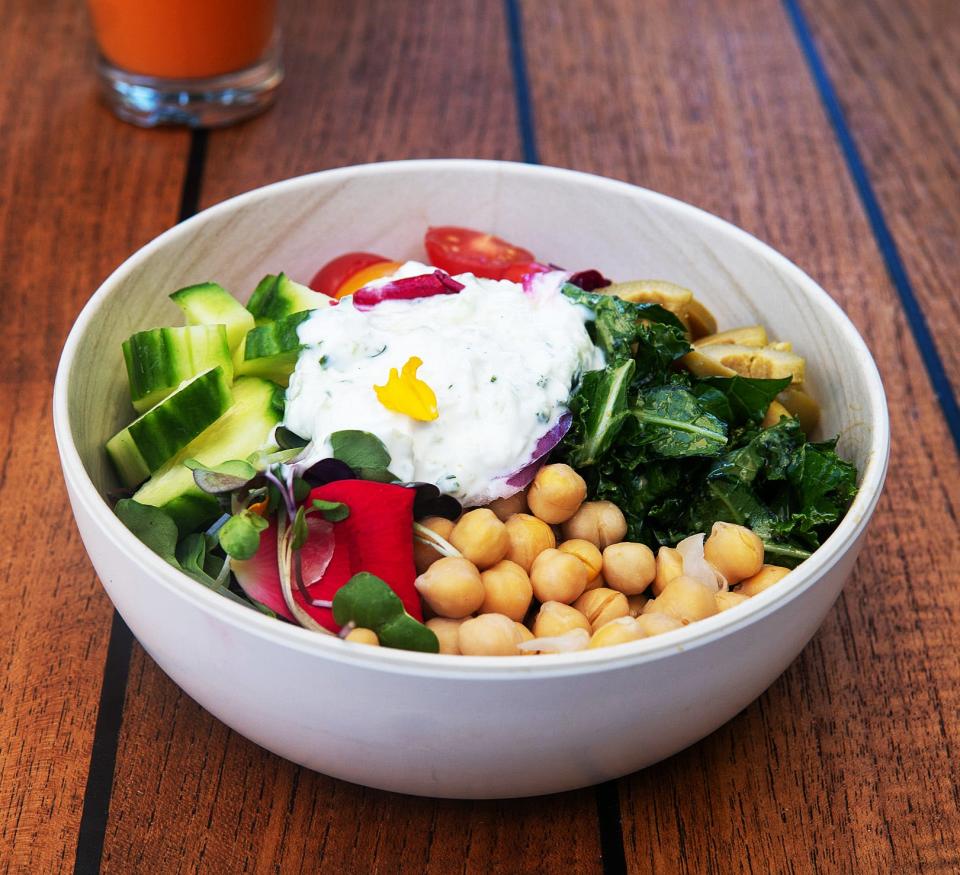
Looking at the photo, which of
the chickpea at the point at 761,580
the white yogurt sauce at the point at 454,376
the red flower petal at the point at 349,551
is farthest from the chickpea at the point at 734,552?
the red flower petal at the point at 349,551

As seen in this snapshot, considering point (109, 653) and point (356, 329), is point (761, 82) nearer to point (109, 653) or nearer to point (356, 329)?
point (356, 329)

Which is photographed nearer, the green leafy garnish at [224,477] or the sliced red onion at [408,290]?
the green leafy garnish at [224,477]

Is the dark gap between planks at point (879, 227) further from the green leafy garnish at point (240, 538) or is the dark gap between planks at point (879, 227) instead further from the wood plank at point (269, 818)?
the green leafy garnish at point (240, 538)

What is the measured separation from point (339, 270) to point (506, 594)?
948 mm

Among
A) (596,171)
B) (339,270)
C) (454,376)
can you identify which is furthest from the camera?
(596,171)

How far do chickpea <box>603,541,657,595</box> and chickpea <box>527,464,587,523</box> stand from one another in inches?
3.9

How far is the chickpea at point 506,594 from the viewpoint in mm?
1654

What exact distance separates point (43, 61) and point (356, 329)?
2039mm

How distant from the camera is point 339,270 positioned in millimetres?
2342

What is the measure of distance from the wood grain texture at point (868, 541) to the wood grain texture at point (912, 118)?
0.09 metres

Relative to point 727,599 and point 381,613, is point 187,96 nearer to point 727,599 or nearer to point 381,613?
point 381,613

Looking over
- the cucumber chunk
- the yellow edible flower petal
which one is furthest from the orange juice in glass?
the yellow edible flower petal

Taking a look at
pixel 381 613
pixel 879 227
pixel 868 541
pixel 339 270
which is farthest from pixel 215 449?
pixel 879 227

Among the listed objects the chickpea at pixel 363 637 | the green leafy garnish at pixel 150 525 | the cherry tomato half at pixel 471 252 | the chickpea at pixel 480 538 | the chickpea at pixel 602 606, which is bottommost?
the green leafy garnish at pixel 150 525
